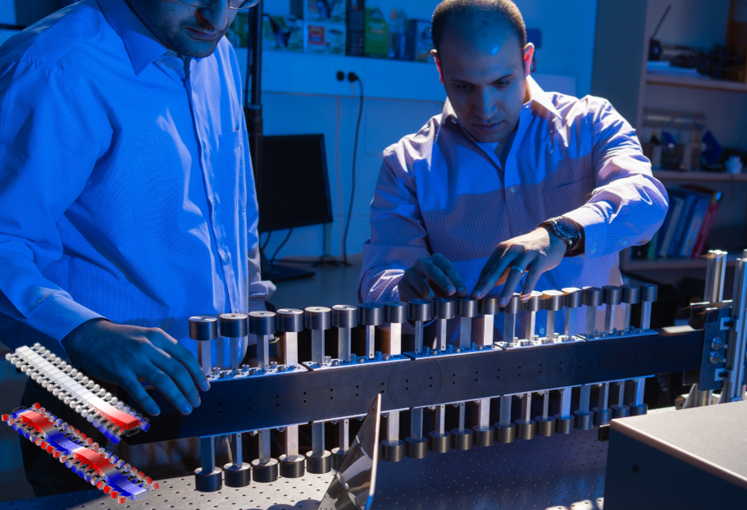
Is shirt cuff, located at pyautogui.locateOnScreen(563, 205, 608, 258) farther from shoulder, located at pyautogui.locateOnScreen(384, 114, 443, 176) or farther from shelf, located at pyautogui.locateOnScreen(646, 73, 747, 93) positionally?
shelf, located at pyautogui.locateOnScreen(646, 73, 747, 93)

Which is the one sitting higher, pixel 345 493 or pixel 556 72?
pixel 556 72

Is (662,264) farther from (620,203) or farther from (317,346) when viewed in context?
(317,346)

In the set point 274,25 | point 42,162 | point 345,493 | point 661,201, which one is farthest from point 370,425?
point 274,25

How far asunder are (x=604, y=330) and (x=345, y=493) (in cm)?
53

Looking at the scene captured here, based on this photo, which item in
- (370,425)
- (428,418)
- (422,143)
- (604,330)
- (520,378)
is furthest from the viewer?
(422,143)

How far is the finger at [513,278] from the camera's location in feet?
2.86

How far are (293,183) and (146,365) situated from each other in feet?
6.49

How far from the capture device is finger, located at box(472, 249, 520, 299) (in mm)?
887

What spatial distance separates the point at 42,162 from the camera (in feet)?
2.89

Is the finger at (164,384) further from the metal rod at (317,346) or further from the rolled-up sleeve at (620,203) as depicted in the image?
the rolled-up sleeve at (620,203)

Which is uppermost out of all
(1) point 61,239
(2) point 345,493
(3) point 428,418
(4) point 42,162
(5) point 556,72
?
(5) point 556,72

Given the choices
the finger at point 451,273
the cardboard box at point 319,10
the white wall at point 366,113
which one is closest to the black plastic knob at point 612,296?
the finger at point 451,273

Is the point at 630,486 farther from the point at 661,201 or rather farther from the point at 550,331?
the point at 661,201

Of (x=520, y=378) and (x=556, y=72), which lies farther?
(x=556, y=72)
